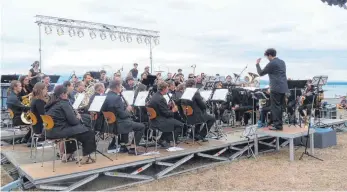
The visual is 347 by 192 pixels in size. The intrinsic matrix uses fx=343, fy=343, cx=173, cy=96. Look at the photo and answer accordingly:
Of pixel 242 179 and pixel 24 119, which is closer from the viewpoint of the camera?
pixel 242 179

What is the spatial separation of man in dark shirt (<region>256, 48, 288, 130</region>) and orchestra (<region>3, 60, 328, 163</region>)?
1.48m

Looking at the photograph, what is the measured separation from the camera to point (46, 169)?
567 centimetres

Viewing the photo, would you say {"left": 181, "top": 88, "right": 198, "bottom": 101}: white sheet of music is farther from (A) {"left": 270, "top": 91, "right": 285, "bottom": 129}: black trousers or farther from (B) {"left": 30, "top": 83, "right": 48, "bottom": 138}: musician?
(B) {"left": 30, "top": 83, "right": 48, "bottom": 138}: musician

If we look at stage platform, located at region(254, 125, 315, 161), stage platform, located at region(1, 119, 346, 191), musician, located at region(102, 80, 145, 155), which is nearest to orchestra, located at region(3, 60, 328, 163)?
musician, located at region(102, 80, 145, 155)

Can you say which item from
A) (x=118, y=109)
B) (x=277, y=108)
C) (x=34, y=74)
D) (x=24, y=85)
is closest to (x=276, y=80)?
(x=277, y=108)

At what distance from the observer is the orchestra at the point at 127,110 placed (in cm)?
597

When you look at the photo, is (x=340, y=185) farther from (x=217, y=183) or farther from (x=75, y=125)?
(x=75, y=125)

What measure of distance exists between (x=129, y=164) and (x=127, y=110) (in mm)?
1267

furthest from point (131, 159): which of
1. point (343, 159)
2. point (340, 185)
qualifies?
point (343, 159)

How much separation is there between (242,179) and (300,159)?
86.1 inches

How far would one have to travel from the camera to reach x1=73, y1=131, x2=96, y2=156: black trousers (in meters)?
5.98

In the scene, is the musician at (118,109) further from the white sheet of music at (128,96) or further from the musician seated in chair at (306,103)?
the musician seated in chair at (306,103)

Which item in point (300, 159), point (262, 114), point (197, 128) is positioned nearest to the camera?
point (300, 159)

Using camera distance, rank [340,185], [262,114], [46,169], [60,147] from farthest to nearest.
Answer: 1. [262,114]
2. [60,147]
3. [340,185]
4. [46,169]
